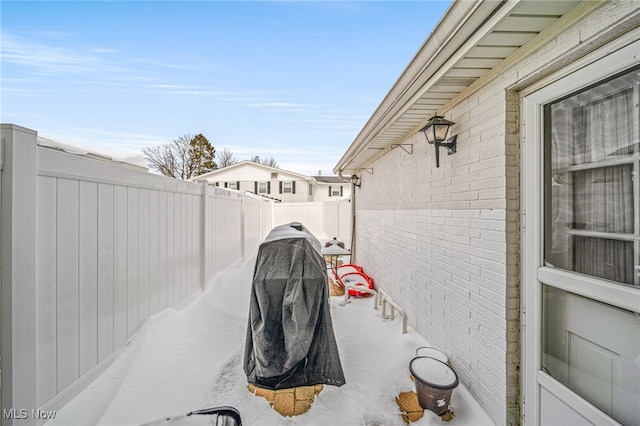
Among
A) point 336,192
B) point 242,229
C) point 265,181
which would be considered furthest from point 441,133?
point 336,192

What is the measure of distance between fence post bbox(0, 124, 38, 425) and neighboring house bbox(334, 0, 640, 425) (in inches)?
109

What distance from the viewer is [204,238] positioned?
4.62 m

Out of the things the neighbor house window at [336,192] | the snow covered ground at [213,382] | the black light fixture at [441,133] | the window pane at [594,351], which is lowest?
the snow covered ground at [213,382]

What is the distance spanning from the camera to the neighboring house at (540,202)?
1.51 m

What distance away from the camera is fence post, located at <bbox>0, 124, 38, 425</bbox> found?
155 cm

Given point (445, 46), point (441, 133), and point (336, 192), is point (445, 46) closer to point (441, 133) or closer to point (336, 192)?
point (441, 133)

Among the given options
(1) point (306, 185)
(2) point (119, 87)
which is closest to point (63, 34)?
(2) point (119, 87)

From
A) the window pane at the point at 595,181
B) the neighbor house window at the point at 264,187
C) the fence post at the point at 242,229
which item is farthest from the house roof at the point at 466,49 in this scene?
the neighbor house window at the point at 264,187

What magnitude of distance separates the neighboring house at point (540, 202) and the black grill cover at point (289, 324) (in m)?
1.43

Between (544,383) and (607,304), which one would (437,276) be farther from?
(607,304)

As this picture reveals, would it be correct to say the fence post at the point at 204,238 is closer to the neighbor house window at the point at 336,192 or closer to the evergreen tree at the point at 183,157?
the neighbor house window at the point at 336,192

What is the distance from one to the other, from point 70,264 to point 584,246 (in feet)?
11.3

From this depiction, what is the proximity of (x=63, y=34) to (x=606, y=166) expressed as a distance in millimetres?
6166

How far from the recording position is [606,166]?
5.27ft
